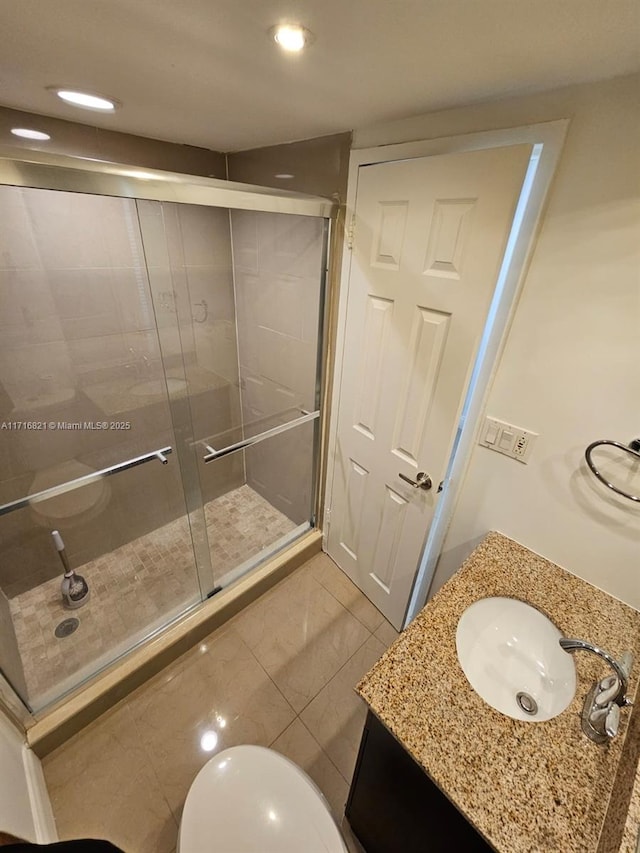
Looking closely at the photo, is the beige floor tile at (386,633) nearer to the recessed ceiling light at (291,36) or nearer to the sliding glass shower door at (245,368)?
the sliding glass shower door at (245,368)

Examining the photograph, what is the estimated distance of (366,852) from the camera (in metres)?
1.12

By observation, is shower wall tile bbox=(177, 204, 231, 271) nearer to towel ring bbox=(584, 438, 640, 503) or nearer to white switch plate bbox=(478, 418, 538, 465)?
white switch plate bbox=(478, 418, 538, 465)

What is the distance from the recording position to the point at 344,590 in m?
1.95

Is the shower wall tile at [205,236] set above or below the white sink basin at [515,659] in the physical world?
above

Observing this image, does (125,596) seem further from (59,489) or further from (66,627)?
(59,489)

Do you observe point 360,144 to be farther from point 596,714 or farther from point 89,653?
point 89,653

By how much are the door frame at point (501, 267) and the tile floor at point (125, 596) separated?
3.48ft

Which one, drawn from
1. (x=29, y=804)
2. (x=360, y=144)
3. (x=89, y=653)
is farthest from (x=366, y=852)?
(x=360, y=144)

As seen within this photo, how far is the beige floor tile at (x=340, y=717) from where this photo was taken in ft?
4.41

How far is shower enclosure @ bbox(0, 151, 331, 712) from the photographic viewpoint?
1450 millimetres

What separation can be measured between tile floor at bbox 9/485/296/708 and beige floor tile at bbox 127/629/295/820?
246mm

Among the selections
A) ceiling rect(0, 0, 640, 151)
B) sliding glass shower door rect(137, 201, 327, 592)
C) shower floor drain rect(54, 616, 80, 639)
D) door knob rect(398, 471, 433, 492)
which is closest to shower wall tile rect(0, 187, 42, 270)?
ceiling rect(0, 0, 640, 151)

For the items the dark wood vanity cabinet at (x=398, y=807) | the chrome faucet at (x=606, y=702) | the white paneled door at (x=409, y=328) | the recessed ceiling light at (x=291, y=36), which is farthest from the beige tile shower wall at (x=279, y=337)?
the chrome faucet at (x=606, y=702)

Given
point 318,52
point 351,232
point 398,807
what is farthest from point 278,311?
point 398,807
